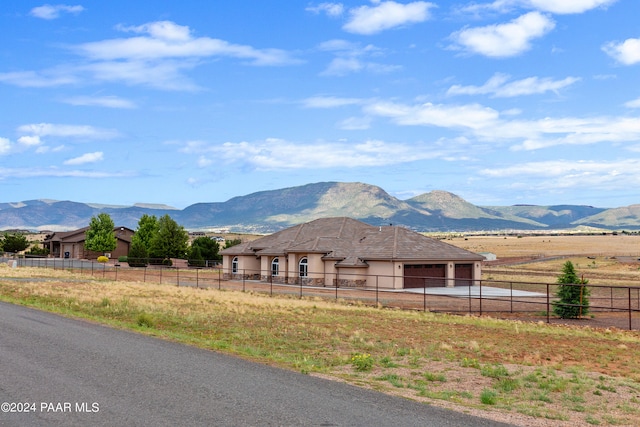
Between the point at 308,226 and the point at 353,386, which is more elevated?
the point at 308,226

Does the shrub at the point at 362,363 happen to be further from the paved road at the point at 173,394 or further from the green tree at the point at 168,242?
the green tree at the point at 168,242

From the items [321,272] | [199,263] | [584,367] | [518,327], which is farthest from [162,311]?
[199,263]

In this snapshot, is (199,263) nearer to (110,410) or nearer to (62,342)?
(62,342)

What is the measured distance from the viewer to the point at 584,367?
56.1 ft

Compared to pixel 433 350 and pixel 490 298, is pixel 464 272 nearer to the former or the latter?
pixel 490 298

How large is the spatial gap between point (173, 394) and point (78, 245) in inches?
4149

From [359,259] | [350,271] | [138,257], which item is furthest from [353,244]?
[138,257]

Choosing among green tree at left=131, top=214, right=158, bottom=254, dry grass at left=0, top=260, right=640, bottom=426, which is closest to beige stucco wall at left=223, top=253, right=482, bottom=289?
dry grass at left=0, top=260, right=640, bottom=426

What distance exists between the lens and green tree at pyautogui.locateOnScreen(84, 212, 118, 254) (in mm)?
97625

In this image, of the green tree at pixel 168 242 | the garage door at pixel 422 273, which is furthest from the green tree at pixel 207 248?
the garage door at pixel 422 273

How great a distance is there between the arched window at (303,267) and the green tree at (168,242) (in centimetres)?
3468

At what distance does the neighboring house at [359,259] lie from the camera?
177ft

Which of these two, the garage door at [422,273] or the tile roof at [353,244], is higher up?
the tile roof at [353,244]

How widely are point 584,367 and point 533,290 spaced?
137 feet
